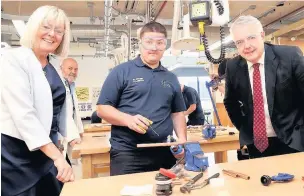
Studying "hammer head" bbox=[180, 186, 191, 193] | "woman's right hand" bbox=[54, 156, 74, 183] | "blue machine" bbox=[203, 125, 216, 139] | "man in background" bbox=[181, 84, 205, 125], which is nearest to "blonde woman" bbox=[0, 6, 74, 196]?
"woman's right hand" bbox=[54, 156, 74, 183]

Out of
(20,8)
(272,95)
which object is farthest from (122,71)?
(20,8)

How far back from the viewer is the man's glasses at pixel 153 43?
1.83 m

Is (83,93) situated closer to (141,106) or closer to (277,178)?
(141,106)

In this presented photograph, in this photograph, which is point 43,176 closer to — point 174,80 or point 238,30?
point 174,80

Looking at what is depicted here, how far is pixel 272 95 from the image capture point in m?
1.82

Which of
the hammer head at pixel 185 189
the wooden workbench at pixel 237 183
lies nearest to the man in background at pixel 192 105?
the wooden workbench at pixel 237 183

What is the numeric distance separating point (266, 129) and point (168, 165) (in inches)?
25.6

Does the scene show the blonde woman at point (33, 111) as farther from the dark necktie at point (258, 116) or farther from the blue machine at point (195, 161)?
the dark necktie at point (258, 116)

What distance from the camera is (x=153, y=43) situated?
1838 mm

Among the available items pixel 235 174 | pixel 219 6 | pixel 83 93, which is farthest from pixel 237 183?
pixel 83 93

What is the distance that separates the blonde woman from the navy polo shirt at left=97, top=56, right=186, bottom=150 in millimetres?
397

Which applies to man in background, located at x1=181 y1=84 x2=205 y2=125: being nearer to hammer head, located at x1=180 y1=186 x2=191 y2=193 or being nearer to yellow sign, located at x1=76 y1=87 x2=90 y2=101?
hammer head, located at x1=180 y1=186 x2=191 y2=193

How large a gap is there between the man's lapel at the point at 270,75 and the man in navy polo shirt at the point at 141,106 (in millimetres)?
602

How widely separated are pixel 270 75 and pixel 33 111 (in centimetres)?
138
